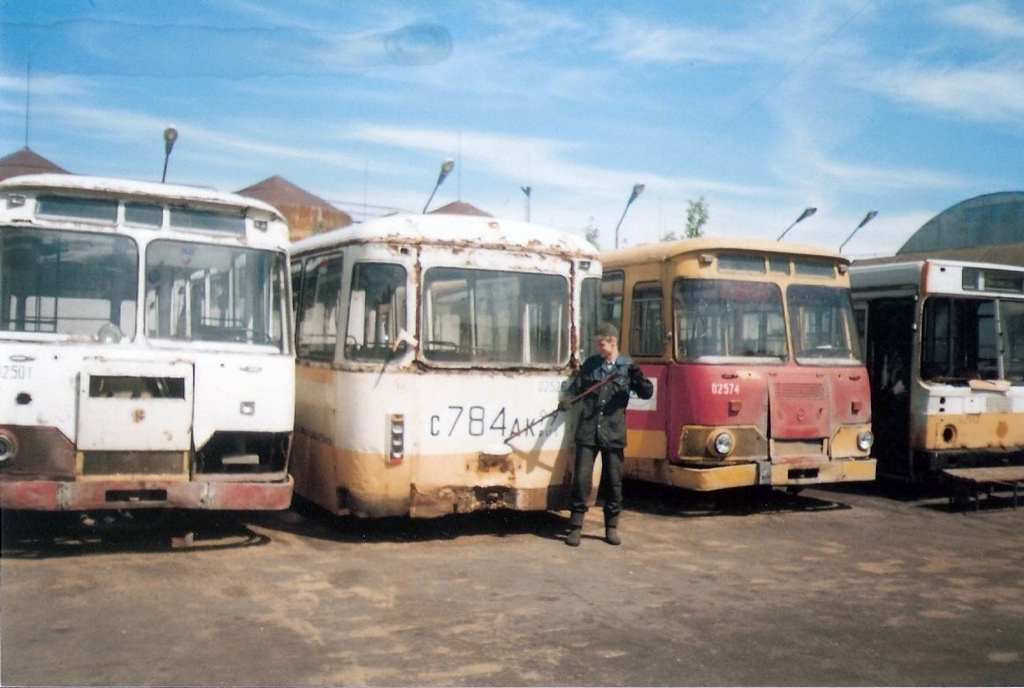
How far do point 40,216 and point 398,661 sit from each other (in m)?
4.52

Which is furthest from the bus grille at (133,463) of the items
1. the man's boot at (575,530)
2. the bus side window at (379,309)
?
the man's boot at (575,530)

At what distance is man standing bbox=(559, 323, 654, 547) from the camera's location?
911 centimetres

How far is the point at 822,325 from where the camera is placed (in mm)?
11281

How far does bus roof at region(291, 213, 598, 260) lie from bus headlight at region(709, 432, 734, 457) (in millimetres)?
2380

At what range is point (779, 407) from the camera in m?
10.7

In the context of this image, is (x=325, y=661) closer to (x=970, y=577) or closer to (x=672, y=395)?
(x=970, y=577)

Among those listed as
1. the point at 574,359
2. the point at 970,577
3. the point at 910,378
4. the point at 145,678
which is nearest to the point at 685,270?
the point at 574,359

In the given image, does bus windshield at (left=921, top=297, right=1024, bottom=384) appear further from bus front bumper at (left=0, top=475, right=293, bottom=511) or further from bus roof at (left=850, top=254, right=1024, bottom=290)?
bus front bumper at (left=0, top=475, right=293, bottom=511)

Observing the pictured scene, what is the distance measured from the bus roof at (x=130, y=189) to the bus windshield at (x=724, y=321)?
178 inches

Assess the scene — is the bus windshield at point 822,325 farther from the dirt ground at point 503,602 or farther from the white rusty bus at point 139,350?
the white rusty bus at point 139,350

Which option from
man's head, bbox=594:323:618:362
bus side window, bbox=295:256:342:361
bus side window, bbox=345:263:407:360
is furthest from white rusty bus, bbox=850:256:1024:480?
bus side window, bbox=295:256:342:361

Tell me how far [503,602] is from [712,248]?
5250mm

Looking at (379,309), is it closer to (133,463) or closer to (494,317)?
(494,317)

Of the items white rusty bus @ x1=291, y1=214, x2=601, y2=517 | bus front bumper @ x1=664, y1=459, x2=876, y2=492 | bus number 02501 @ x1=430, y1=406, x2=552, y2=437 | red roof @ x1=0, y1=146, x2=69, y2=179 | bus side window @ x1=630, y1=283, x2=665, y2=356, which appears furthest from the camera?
red roof @ x1=0, y1=146, x2=69, y2=179
